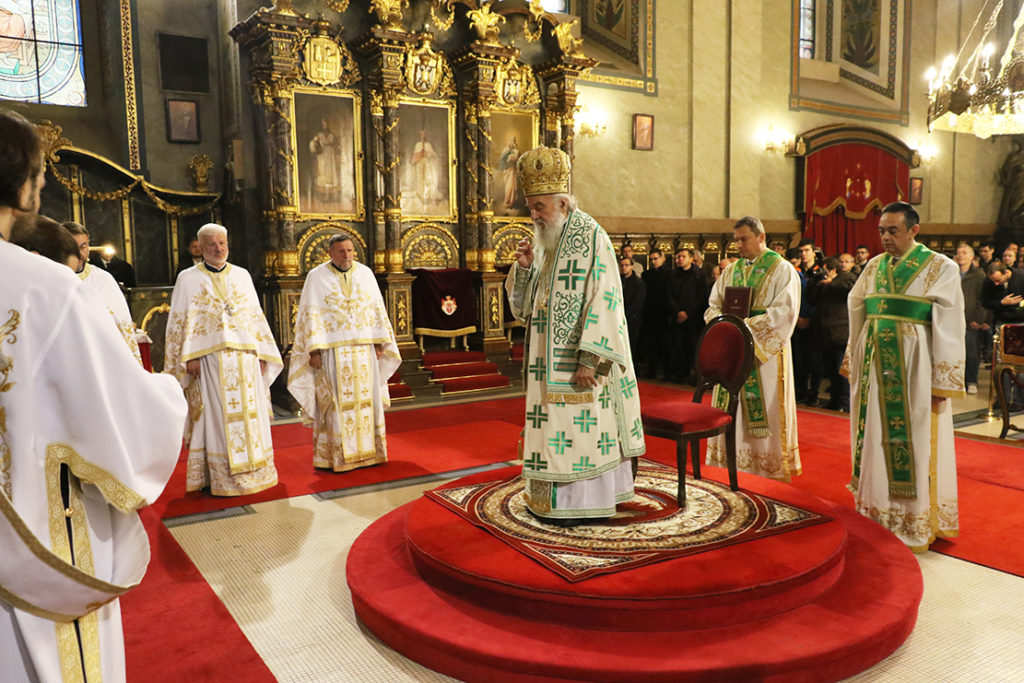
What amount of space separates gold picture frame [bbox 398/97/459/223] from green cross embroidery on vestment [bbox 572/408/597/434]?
25.0 ft

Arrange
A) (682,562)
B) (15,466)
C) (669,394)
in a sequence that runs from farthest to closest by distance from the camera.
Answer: (669,394)
(682,562)
(15,466)

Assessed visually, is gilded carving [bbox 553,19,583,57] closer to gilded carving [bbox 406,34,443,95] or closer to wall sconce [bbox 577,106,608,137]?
wall sconce [bbox 577,106,608,137]

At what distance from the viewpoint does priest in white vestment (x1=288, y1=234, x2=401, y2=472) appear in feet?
20.5

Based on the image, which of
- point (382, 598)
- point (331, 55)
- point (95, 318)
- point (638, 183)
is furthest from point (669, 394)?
point (95, 318)

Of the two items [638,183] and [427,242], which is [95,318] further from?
[638,183]

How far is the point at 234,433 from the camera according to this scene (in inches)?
220

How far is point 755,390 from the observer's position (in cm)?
568

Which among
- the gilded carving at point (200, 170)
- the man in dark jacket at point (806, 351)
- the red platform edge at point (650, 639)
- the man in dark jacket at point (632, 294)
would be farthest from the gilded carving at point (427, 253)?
Answer: the red platform edge at point (650, 639)

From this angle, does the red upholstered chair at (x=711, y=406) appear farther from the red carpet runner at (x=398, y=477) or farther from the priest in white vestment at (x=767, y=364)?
the red carpet runner at (x=398, y=477)

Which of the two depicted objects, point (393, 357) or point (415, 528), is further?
point (393, 357)

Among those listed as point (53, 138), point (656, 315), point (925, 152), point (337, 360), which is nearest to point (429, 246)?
point (656, 315)

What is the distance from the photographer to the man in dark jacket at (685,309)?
34.6 feet

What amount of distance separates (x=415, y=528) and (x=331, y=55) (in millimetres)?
7941

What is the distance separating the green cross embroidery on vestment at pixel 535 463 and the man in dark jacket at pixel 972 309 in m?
8.11
